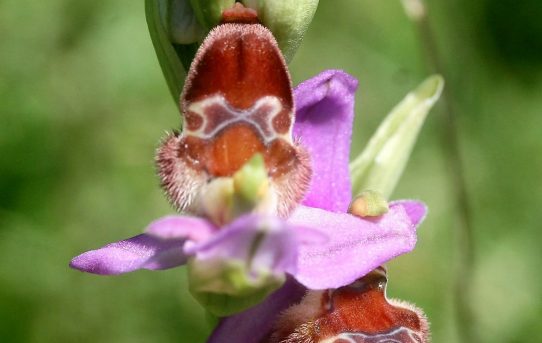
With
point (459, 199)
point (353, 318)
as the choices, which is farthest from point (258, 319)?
point (459, 199)

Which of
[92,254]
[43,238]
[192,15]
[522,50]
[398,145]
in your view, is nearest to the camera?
[92,254]

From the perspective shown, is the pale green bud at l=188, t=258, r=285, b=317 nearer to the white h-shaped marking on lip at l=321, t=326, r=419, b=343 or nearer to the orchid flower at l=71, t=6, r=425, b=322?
the orchid flower at l=71, t=6, r=425, b=322

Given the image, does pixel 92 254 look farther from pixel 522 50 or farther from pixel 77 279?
pixel 522 50

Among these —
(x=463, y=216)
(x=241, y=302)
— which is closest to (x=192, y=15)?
(x=241, y=302)

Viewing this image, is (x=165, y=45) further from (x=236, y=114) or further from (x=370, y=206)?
(x=370, y=206)

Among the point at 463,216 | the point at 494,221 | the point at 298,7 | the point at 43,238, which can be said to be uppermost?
the point at 298,7

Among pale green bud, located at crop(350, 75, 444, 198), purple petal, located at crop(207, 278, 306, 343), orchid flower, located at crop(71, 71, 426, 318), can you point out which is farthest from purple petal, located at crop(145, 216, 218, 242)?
pale green bud, located at crop(350, 75, 444, 198)
